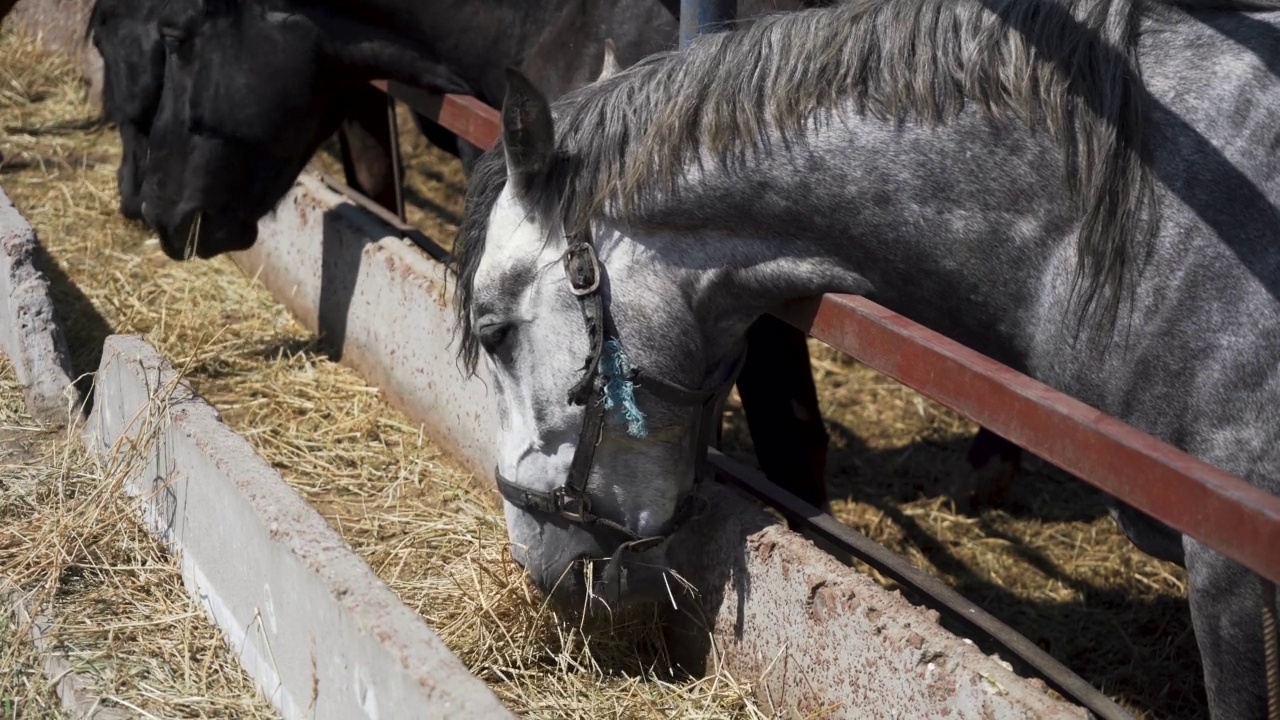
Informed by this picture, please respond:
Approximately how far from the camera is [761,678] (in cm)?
242

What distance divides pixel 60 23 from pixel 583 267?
21.5 ft

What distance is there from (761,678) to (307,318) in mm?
2500

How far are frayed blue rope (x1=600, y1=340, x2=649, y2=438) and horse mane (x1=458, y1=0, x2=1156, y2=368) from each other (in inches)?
8.8

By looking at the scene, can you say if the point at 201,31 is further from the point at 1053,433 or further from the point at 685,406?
the point at 1053,433

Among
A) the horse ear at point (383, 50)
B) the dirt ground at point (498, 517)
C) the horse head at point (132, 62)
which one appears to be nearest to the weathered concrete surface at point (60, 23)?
the dirt ground at point (498, 517)

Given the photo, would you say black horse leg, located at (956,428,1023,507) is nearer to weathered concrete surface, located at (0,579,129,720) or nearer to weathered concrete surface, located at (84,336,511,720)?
weathered concrete surface, located at (84,336,511,720)

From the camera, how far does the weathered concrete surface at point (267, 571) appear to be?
73.9 inches

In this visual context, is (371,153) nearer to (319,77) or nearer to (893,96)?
(319,77)

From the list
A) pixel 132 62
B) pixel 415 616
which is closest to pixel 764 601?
pixel 415 616

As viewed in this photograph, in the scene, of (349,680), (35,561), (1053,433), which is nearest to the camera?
Answer: (1053,433)

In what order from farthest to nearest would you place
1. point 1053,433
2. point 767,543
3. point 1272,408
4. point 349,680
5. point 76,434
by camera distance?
point 76,434 → point 767,543 → point 349,680 → point 1272,408 → point 1053,433

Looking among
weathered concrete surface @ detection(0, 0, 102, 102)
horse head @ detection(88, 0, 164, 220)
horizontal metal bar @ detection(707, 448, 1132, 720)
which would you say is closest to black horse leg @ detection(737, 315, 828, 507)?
horizontal metal bar @ detection(707, 448, 1132, 720)

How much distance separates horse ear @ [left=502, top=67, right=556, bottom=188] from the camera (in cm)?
201

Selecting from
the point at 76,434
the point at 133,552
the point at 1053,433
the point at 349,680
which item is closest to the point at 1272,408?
the point at 1053,433
